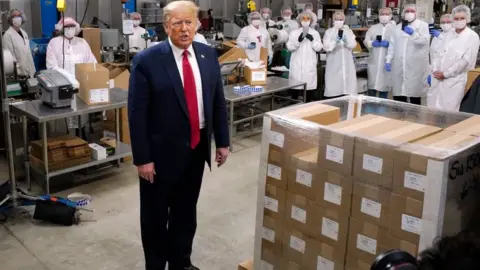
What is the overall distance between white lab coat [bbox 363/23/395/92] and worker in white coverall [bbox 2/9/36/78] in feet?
12.9

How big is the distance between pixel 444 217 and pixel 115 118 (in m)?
3.08

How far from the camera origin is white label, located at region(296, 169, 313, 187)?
202 centimetres

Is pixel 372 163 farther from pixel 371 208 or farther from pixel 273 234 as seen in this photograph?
pixel 273 234

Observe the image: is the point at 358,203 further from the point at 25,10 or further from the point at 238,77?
the point at 25,10

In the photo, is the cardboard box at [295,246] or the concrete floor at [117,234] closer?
the cardboard box at [295,246]

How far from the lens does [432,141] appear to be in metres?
1.86

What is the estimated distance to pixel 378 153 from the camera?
5.93ft

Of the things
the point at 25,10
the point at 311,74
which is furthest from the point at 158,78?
the point at 25,10

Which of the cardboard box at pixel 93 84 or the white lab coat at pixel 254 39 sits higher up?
the white lab coat at pixel 254 39

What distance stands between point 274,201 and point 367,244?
0.45m

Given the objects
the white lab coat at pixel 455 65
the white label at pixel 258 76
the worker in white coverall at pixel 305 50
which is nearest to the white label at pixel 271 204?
the white label at pixel 258 76

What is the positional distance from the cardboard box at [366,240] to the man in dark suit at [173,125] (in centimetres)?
81

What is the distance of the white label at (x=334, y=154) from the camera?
1.91 metres

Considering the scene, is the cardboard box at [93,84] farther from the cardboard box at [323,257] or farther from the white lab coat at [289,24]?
the white lab coat at [289,24]
